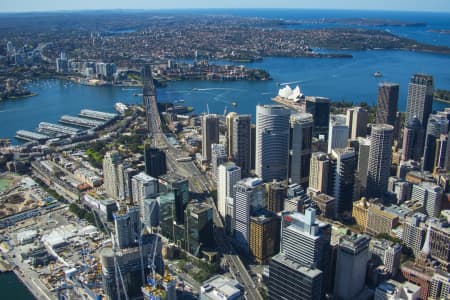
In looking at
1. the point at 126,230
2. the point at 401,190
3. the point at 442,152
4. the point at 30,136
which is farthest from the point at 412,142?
the point at 30,136

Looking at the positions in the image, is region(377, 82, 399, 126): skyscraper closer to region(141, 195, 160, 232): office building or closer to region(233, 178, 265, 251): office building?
region(233, 178, 265, 251): office building

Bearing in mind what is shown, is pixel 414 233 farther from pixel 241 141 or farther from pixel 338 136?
pixel 241 141

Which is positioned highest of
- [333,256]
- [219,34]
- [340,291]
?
[219,34]

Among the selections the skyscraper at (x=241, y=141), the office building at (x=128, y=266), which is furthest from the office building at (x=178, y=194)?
the skyscraper at (x=241, y=141)

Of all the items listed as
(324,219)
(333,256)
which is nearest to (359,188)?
(324,219)

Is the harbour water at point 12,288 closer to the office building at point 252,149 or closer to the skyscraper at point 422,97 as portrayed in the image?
the office building at point 252,149

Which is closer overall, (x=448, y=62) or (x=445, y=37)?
(x=448, y=62)

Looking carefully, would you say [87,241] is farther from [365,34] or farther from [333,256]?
[365,34]
